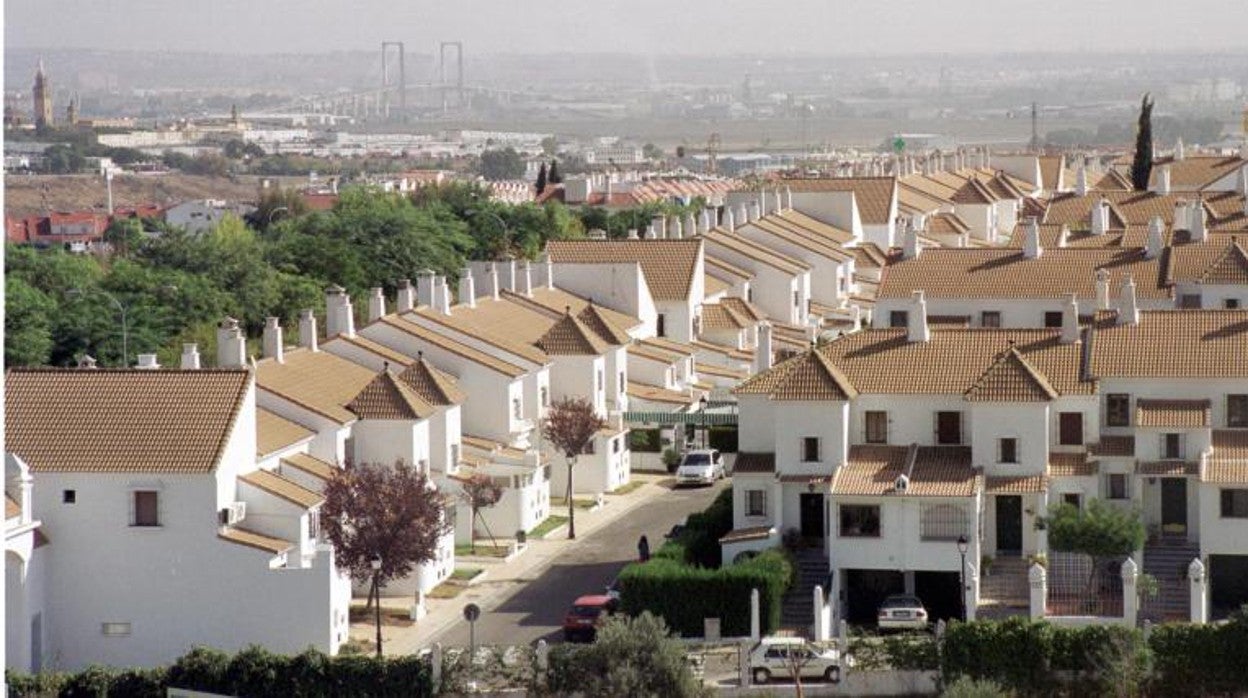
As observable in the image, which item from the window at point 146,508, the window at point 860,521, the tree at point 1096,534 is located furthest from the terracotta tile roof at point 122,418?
the tree at point 1096,534

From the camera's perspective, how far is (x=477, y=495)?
45000mm

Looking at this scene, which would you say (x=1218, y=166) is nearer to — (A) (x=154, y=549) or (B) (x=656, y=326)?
(B) (x=656, y=326)

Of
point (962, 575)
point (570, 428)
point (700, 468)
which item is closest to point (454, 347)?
point (570, 428)

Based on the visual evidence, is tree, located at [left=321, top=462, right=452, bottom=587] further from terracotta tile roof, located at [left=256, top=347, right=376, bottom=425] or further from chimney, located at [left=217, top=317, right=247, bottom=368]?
chimney, located at [left=217, top=317, right=247, bottom=368]

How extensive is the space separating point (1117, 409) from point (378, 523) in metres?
11.6

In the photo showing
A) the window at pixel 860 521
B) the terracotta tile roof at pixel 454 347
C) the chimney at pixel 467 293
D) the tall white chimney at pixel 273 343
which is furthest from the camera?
the chimney at pixel 467 293

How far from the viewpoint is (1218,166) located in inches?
3686

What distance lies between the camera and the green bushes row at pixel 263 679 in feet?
110

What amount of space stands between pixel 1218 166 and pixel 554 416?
162 ft

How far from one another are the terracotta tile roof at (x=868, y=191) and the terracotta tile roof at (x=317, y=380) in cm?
4474

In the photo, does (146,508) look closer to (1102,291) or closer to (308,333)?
(308,333)

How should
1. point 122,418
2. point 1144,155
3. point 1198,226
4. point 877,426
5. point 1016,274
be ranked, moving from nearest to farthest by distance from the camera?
point 122,418 → point 877,426 → point 1016,274 → point 1198,226 → point 1144,155

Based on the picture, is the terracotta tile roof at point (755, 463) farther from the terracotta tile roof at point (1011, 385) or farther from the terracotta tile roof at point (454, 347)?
the terracotta tile roof at point (454, 347)

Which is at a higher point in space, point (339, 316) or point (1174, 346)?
point (339, 316)
